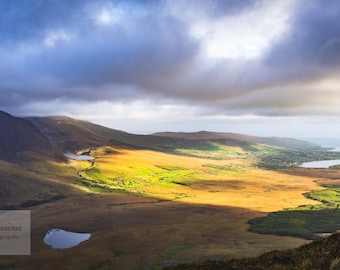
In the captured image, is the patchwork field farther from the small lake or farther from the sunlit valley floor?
the small lake

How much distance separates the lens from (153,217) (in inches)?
4225

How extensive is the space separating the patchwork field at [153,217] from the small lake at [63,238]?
80.8 inches

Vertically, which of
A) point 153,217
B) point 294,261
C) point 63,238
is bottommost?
point 63,238

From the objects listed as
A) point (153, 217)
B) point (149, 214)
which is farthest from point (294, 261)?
point (149, 214)

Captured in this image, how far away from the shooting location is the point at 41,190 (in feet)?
469

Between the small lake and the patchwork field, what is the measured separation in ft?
6.74

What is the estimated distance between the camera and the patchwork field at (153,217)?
2564 inches

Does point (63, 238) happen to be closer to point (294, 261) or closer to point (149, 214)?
point (149, 214)

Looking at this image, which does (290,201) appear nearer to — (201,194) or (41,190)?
(201,194)

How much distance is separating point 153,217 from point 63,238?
31088 millimetres

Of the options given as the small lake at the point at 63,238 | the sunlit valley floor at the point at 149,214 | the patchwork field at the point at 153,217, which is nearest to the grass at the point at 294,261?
the sunlit valley floor at the point at 149,214

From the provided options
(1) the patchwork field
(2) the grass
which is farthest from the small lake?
(2) the grass

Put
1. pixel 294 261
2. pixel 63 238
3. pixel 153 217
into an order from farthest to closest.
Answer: pixel 153 217 → pixel 63 238 → pixel 294 261

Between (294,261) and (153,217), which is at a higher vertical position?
(294,261)
